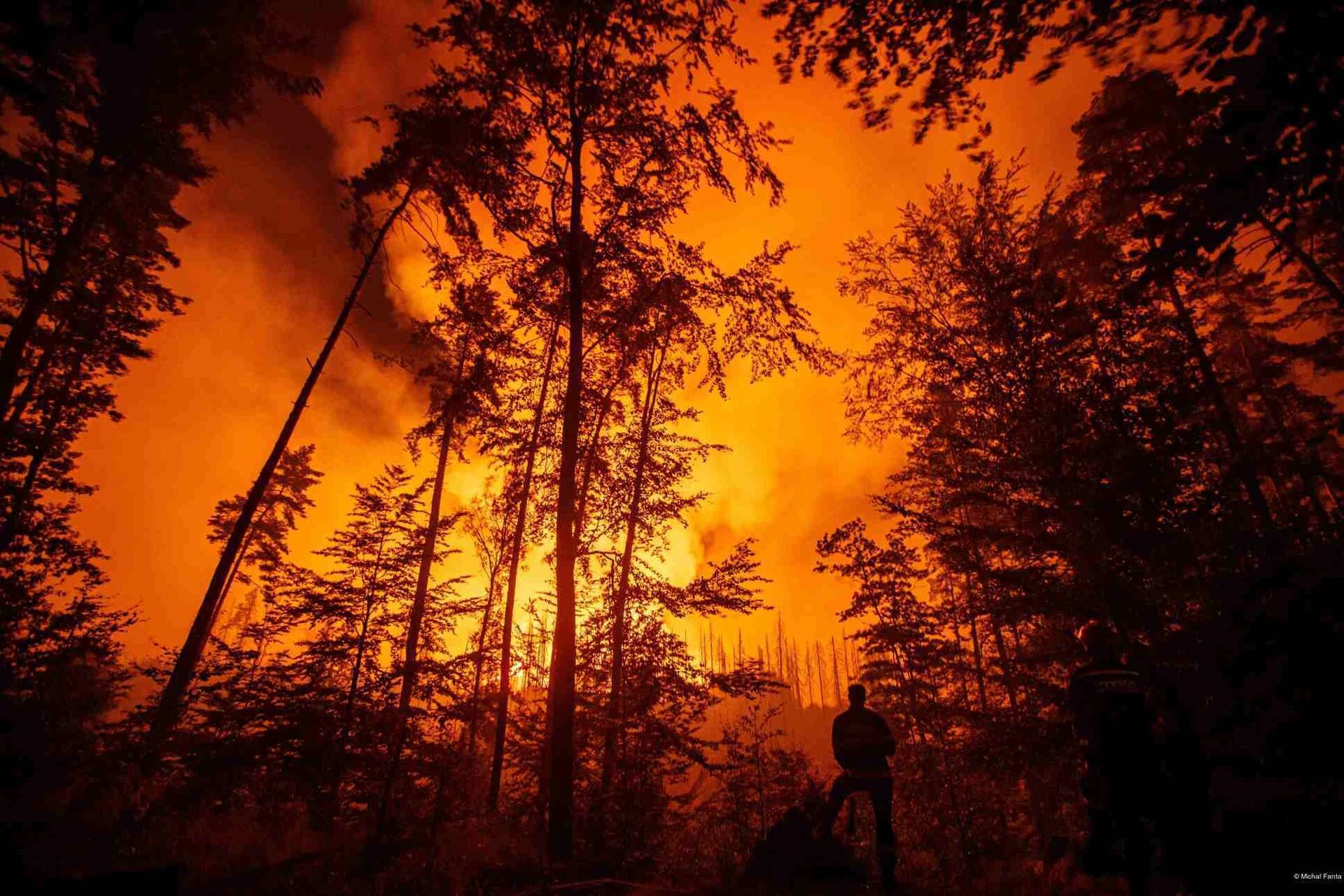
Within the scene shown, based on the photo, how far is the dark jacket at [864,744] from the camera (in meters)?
6.31

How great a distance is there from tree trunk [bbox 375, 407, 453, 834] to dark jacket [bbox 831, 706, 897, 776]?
6868 mm

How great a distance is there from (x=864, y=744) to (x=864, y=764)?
27cm

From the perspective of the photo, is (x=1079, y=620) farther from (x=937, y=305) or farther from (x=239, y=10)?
(x=239, y=10)

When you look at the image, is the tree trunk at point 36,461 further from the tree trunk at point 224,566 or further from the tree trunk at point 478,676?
the tree trunk at point 478,676

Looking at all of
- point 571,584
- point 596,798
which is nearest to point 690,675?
point 596,798

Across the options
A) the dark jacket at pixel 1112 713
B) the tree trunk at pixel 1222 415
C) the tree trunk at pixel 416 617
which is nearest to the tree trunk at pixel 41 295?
the tree trunk at pixel 416 617

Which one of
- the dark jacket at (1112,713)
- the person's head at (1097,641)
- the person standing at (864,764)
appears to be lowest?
the person standing at (864,764)

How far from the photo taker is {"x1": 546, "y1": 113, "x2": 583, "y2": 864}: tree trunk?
6.06m

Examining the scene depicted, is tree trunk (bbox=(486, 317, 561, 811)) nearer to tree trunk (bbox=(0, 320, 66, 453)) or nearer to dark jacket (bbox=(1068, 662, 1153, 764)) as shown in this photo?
dark jacket (bbox=(1068, 662, 1153, 764))

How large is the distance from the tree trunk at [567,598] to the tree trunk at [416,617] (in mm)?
2949

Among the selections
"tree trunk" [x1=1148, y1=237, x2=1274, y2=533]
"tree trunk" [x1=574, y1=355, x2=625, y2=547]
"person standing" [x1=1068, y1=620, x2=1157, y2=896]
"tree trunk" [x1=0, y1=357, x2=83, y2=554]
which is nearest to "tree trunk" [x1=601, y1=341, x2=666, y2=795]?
"tree trunk" [x1=574, y1=355, x2=625, y2=547]

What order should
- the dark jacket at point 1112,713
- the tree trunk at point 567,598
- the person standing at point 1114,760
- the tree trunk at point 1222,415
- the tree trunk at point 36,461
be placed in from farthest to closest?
the tree trunk at point 36,461, the tree trunk at point 1222,415, the tree trunk at point 567,598, the dark jacket at point 1112,713, the person standing at point 1114,760

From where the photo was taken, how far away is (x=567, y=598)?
22.6ft

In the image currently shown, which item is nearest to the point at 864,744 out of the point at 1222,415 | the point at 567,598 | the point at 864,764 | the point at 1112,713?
the point at 864,764
